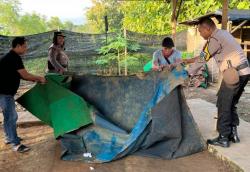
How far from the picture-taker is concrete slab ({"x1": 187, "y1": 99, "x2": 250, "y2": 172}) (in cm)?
407

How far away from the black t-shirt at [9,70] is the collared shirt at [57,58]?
1.20m

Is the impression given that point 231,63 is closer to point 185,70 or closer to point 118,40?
point 185,70

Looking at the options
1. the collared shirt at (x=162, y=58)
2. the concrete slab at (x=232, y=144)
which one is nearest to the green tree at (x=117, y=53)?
the concrete slab at (x=232, y=144)

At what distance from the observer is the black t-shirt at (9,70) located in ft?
15.2

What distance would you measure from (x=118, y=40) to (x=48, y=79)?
285 inches

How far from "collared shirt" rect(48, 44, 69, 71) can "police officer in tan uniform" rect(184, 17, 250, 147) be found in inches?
97.4

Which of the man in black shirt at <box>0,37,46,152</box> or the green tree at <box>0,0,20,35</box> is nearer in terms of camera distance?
the man in black shirt at <box>0,37,46,152</box>

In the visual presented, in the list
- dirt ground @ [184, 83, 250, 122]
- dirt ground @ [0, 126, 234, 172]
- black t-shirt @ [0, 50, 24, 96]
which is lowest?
dirt ground @ [0, 126, 234, 172]

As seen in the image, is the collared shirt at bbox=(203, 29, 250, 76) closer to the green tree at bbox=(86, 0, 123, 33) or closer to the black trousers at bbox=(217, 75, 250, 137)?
the black trousers at bbox=(217, 75, 250, 137)

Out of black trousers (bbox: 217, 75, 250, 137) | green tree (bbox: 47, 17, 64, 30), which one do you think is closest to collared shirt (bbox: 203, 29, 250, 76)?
black trousers (bbox: 217, 75, 250, 137)

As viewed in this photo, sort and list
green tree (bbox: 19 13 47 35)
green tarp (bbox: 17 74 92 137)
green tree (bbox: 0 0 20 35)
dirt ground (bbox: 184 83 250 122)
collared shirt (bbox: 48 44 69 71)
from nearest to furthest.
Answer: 1. green tarp (bbox: 17 74 92 137)
2. collared shirt (bbox: 48 44 69 71)
3. dirt ground (bbox: 184 83 250 122)
4. green tree (bbox: 0 0 20 35)
5. green tree (bbox: 19 13 47 35)

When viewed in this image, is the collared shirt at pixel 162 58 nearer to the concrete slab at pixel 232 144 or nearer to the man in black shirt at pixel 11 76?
the concrete slab at pixel 232 144

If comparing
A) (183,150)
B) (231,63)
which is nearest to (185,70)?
(231,63)

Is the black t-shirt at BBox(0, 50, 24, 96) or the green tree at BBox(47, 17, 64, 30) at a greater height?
the green tree at BBox(47, 17, 64, 30)
